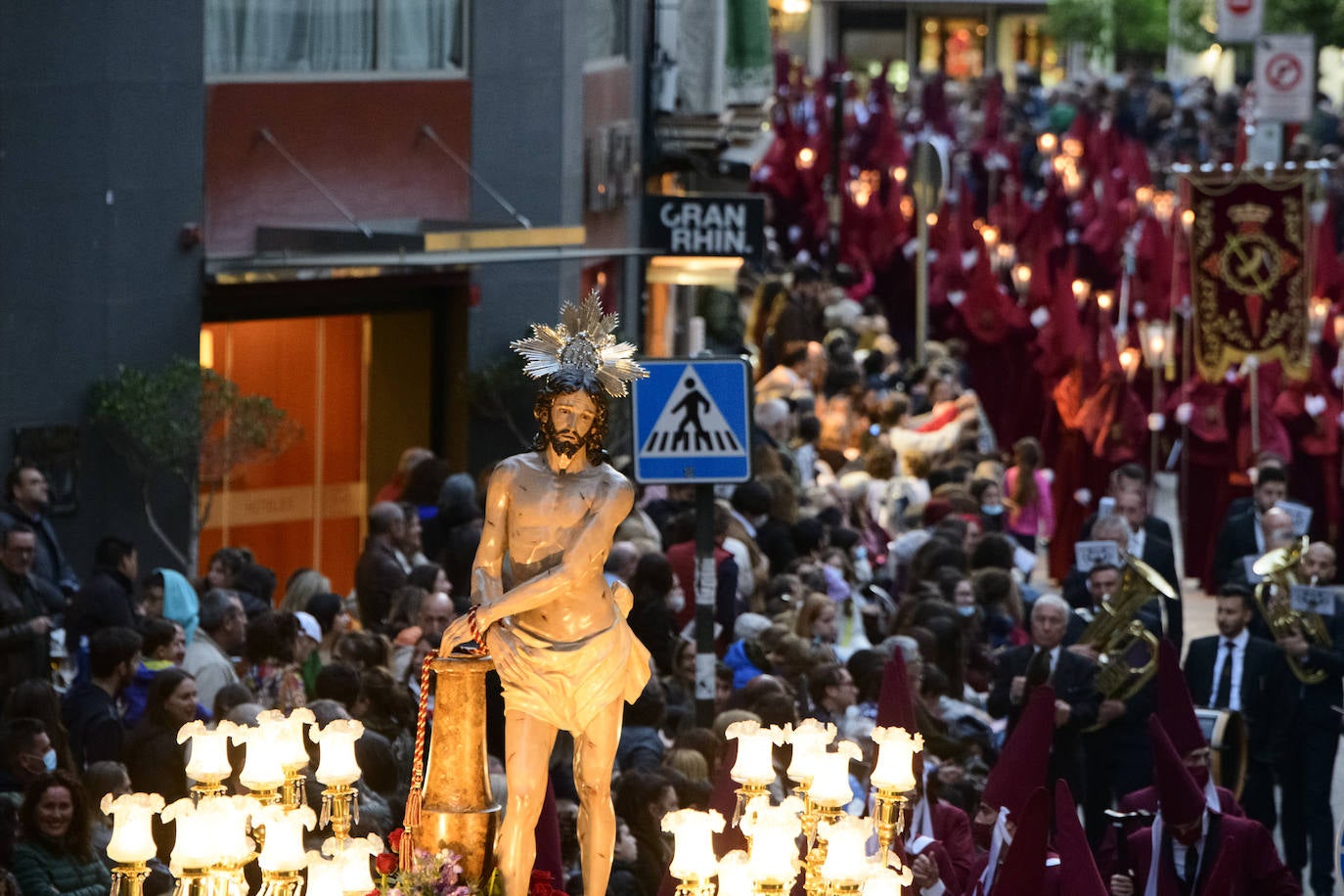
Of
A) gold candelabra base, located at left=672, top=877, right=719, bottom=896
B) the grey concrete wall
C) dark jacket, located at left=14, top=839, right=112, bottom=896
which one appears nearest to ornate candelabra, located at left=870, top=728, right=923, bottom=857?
gold candelabra base, located at left=672, top=877, right=719, bottom=896

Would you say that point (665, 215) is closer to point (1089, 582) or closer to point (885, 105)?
point (1089, 582)

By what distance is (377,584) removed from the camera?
13352 mm

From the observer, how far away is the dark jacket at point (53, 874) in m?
8.70

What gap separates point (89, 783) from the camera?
9.18 m

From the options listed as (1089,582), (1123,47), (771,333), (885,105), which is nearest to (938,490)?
(1089,582)

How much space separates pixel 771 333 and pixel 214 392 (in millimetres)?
11160

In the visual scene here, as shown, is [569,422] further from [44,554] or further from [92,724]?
[44,554]

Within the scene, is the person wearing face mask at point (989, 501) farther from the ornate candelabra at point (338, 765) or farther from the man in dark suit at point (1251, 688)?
the ornate candelabra at point (338, 765)

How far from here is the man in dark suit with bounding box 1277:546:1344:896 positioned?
13.4 metres

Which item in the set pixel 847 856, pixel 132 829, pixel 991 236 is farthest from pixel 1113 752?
pixel 991 236

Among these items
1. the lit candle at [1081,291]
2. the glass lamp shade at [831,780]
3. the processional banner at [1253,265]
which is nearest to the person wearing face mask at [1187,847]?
the glass lamp shade at [831,780]

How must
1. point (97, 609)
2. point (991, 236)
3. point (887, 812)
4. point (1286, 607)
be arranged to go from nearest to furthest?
point (887, 812) < point (97, 609) < point (1286, 607) < point (991, 236)

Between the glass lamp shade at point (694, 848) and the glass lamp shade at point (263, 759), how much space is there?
3.46 ft

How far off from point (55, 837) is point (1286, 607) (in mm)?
7242
